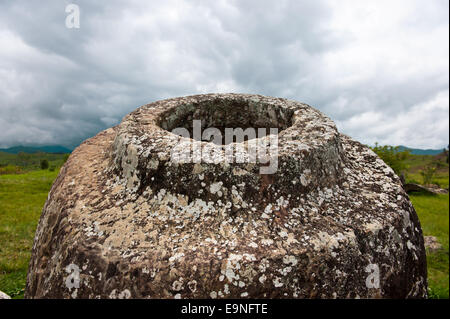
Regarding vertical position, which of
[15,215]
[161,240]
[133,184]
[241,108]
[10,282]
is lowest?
[10,282]

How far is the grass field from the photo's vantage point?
8.41m

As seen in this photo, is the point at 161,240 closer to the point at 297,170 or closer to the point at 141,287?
the point at 141,287

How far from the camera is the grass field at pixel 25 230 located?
8.41m

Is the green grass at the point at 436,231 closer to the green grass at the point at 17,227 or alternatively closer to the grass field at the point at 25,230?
the grass field at the point at 25,230

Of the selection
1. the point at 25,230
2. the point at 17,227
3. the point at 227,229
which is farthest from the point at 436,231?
the point at 17,227

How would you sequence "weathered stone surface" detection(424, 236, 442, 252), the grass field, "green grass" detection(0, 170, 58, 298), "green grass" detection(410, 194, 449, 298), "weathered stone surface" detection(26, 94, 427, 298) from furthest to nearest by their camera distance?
1. "weathered stone surface" detection(424, 236, 442, 252)
2. "green grass" detection(410, 194, 449, 298)
3. the grass field
4. "green grass" detection(0, 170, 58, 298)
5. "weathered stone surface" detection(26, 94, 427, 298)

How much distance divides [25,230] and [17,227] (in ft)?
2.02

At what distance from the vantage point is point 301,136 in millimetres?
4754

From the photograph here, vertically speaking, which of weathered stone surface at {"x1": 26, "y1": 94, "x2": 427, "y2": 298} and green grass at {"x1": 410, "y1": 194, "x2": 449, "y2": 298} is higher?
weathered stone surface at {"x1": 26, "y1": 94, "x2": 427, "y2": 298}

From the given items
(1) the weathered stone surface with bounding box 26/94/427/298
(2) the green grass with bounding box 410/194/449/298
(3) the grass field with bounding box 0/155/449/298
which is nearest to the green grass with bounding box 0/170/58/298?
(3) the grass field with bounding box 0/155/449/298

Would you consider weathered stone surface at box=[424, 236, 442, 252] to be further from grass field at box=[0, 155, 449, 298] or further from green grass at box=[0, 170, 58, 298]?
green grass at box=[0, 170, 58, 298]

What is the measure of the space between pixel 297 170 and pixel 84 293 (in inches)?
124
